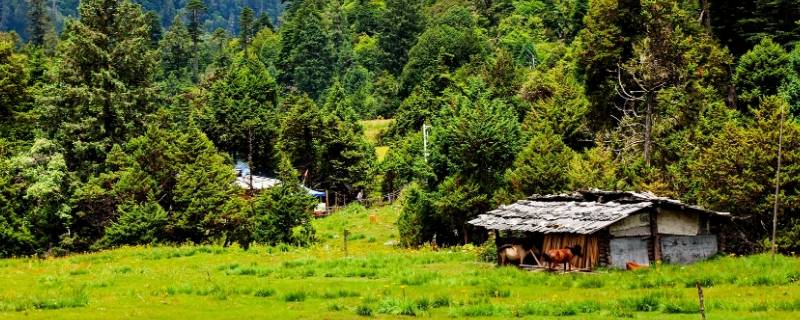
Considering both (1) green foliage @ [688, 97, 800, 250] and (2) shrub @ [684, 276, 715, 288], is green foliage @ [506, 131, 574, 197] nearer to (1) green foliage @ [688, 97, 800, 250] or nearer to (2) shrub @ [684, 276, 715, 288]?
(1) green foliage @ [688, 97, 800, 250]

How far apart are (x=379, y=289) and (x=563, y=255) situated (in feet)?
35.3

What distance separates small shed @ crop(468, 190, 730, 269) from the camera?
4206 cm

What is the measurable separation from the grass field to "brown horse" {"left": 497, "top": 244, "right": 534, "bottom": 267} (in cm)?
126

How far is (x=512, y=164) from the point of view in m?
62.8

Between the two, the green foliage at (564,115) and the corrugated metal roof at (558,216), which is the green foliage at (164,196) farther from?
the green foliage at (564,115)

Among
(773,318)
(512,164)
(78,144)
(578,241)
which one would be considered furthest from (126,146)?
(773,318)

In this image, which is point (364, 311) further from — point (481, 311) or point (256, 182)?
point (256, 182)

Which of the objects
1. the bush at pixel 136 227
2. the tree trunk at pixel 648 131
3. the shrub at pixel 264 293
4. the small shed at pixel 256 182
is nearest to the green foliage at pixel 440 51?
the small shed at pixel 256 182

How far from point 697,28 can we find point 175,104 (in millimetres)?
75431

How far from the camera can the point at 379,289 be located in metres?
34.5

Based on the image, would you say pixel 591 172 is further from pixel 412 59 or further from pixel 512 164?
pixel 412 59

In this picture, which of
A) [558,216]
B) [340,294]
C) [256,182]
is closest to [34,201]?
[256,182]

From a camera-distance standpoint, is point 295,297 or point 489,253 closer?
point 295,297

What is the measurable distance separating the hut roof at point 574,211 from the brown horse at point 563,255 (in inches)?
38.0
